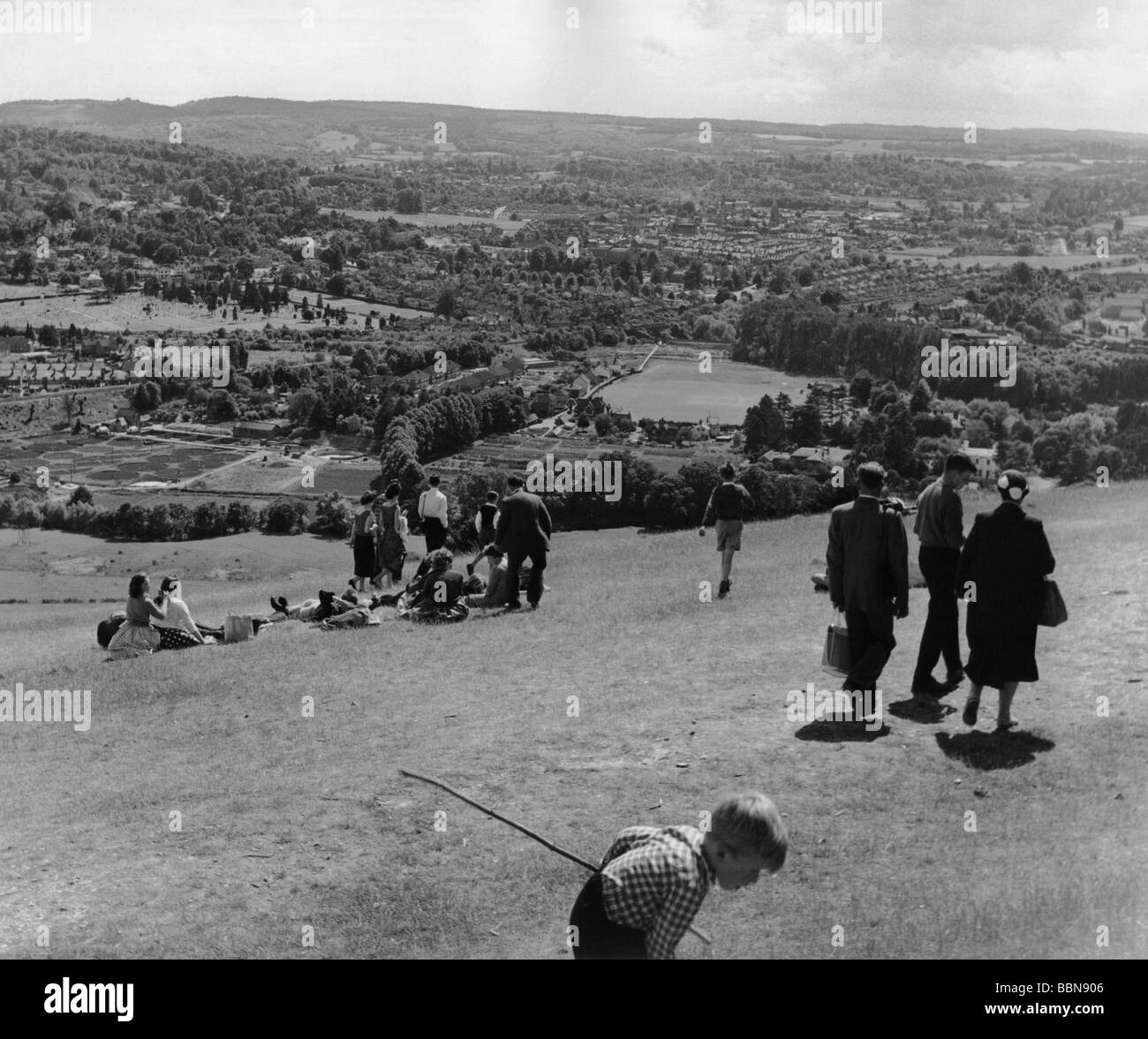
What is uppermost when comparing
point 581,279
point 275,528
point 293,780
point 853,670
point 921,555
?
point 581,279

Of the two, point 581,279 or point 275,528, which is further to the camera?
point 581,279

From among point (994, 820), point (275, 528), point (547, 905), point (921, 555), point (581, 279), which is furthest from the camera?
point (581, 279)

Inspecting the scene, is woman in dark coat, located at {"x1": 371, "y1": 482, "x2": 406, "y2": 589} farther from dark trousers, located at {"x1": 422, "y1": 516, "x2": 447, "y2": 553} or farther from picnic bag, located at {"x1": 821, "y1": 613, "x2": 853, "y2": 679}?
picnic bag, located at {"x1": 821, "y1": 613, "x2": 853, "y2": 679}

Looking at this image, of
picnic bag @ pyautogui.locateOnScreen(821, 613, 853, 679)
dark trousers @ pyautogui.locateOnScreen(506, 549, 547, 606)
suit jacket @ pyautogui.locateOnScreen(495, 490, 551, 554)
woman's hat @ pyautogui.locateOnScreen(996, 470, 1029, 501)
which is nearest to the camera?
woman's hat @ pyautogui.locateOnScreen(996, 470, 1029, 501)

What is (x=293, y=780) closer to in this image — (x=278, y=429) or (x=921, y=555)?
(x=921, y=555)

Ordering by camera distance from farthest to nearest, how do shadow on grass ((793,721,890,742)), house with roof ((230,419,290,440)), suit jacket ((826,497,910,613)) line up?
house with roof ((230,419,290,440)) → suit jacket ((826,497,910,613)) → shadow on grass ((793,721,890,742))

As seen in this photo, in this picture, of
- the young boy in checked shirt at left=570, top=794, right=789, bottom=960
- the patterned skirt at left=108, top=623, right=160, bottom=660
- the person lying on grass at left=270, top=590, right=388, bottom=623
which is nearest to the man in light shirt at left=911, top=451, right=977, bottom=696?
the young boy in checked shirt at left=570, top=794, right=789, bottom=960

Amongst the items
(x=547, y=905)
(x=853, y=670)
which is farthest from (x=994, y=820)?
(x=547, y=905)
